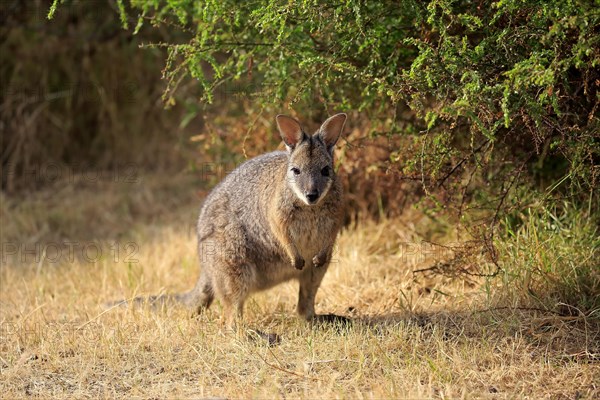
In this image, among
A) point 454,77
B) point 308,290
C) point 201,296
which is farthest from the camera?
point 201,296

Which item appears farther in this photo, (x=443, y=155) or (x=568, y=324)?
(x=443, y=155)

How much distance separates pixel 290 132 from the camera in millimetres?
5035

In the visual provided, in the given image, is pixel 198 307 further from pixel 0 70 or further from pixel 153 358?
pixel 0 70

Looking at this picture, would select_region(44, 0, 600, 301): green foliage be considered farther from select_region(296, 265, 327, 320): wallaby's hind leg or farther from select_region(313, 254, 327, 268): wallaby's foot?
select_region(296, 265, 327, 320): wallaby's hind leg

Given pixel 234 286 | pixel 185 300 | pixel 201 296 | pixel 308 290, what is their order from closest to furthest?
1. pixel 234 286
2. pixel 308 290
3. pixel 201 296
4. pixel 185 300

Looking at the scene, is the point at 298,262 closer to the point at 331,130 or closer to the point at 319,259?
the point at 319,259

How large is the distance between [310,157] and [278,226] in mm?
488

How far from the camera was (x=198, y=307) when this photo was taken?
551cm

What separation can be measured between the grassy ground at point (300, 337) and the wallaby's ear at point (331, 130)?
1149 mm

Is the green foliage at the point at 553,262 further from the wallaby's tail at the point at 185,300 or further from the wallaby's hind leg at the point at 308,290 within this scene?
the wallaby's tail at the point at 185,300

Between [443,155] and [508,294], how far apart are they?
3.20 ft

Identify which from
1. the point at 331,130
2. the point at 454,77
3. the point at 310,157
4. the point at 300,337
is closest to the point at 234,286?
the point at 300,337

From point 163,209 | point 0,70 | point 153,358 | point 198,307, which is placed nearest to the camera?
point 153,358

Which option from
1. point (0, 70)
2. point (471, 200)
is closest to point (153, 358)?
point (471, 200)
